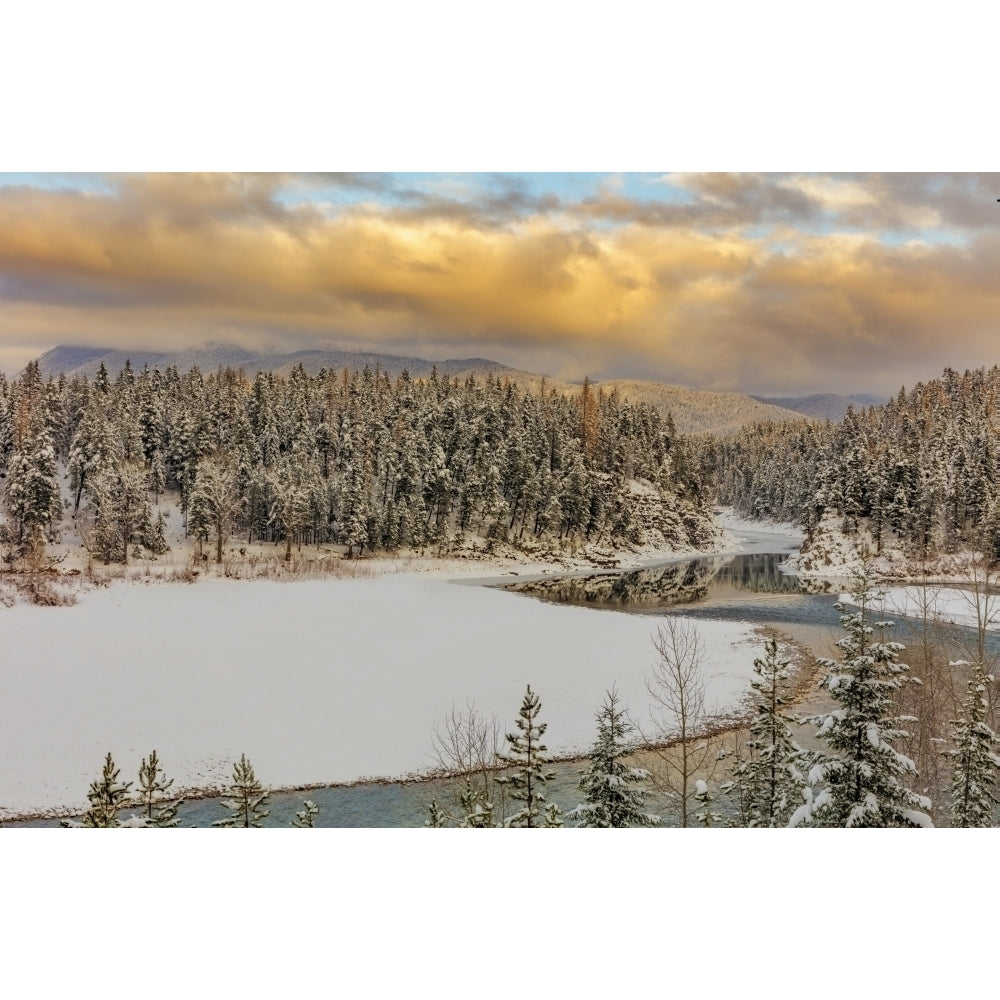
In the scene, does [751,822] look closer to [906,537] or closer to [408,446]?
[906,537]

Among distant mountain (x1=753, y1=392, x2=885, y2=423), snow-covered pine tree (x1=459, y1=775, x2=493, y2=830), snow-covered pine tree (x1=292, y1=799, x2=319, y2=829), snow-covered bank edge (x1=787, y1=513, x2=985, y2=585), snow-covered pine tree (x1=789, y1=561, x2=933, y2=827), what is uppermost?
distant mountain (x1=753, y1=392, x2=885, y2=423)

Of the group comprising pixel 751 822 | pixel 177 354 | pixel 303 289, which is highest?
pixel 303 289

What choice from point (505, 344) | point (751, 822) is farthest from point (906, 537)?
point (505, 344)

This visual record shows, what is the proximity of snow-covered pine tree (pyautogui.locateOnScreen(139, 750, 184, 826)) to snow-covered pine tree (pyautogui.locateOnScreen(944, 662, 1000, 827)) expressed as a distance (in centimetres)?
690

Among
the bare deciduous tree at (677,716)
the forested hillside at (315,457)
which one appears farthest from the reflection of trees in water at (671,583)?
the bare deciduous tree at (677,716)

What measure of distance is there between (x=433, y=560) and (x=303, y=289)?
372cm

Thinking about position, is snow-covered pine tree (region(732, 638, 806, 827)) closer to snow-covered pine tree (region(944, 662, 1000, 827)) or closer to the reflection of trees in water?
snow-covered pine tree (region(944, 662, 1000, 827))

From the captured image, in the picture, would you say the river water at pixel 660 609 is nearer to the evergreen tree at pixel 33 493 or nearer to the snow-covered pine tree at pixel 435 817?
the snow-covered pine tree at pixel 435 817

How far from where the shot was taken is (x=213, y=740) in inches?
261

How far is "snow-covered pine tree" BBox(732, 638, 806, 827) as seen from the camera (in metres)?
5.48

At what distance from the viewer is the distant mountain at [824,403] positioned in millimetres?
7984

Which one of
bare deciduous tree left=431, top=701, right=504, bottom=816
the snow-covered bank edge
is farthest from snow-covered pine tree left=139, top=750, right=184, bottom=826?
the snow-covered bank edge

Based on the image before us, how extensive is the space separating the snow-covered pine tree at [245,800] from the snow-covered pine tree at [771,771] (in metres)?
4.45
